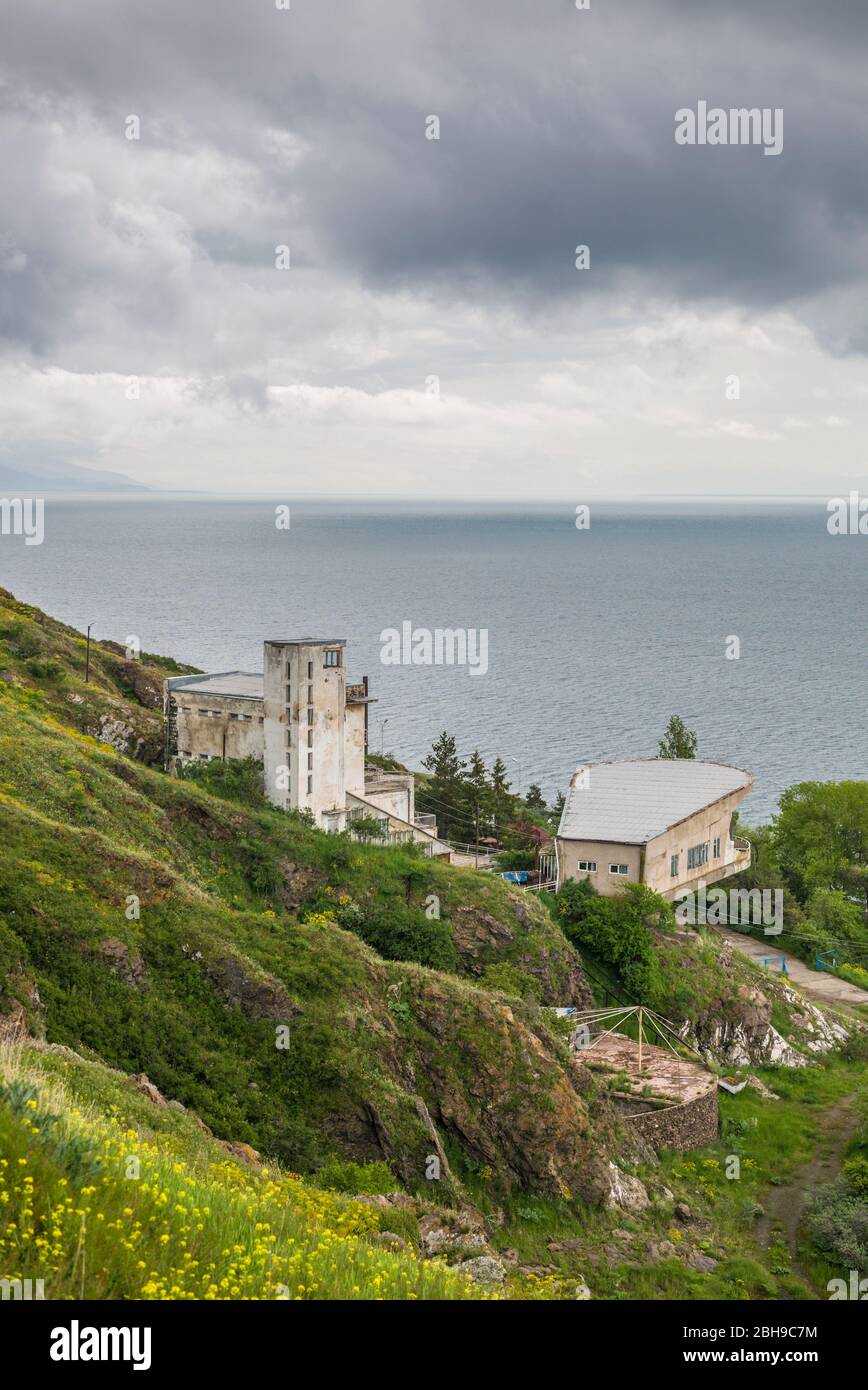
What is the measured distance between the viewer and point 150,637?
170000 millimetres

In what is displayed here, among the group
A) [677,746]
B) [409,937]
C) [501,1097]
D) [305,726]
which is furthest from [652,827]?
[677,746]

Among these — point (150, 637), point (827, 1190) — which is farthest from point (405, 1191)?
point (150, 637)

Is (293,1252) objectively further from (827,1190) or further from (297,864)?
(297,864)

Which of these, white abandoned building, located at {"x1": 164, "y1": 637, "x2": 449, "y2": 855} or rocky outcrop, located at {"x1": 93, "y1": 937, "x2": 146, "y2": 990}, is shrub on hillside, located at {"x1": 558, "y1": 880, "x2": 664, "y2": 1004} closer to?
white abandoned building, located at {"x1": 164, "y1": 637, "x2": 449, "y2": 855}

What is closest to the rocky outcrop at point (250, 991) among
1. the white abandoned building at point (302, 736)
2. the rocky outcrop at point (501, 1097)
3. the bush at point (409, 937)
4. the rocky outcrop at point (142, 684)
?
the rocky outcrop at point (501, 1097)

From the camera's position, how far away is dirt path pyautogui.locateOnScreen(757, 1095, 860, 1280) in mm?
32812

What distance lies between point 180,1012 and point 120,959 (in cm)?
199

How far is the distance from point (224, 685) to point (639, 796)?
22919 mm

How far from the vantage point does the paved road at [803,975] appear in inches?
Result: 2165

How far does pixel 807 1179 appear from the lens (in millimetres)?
36125

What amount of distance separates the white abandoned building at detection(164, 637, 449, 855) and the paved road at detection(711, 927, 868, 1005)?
17.6 metres

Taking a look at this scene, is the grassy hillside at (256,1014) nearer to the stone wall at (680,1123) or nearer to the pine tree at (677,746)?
the stone wall at (680,1123)

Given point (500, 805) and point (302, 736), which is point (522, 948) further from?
point (500, 805)

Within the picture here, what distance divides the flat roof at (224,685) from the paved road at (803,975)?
27235 mm
